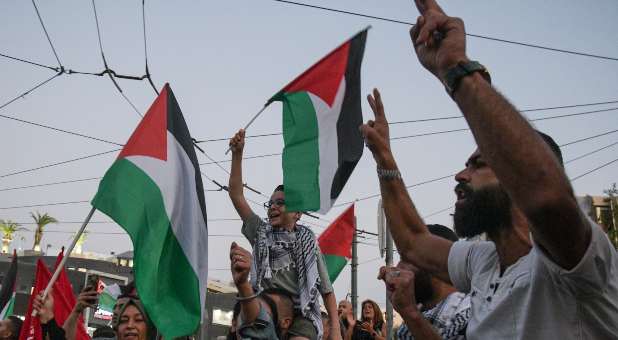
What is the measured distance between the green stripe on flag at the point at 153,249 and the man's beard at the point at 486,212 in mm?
2403

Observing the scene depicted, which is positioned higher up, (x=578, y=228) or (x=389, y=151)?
(x=389, y=151)

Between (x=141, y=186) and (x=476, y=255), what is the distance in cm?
279

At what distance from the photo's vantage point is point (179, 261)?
Answer: 4387 mm

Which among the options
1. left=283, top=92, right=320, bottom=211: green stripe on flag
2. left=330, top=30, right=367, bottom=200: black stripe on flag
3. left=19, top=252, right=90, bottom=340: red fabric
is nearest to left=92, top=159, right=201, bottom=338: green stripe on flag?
left=283, top=92, right=320, bottom=211: green stripe on flag

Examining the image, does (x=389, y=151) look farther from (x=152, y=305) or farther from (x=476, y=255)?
(x=152, y=305)

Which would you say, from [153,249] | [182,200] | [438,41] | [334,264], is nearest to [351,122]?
[182,200]

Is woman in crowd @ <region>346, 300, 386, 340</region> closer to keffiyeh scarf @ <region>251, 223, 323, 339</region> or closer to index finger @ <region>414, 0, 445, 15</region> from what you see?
keffiyeh scarf @ <region>251, 223, 323, 339</region>

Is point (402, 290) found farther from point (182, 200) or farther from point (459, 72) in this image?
point (182, 200)

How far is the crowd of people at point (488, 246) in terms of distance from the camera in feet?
5.04

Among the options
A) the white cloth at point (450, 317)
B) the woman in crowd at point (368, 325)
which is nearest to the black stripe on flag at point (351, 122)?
the white cloth at point (450, 317)

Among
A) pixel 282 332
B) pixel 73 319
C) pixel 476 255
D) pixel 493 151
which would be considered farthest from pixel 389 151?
pixel 73 319

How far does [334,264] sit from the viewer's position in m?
9.28

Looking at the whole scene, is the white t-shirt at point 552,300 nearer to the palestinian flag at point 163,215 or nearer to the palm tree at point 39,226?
the palestinian flag at point 163,215

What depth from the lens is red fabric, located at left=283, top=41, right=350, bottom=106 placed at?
17.7 ft
